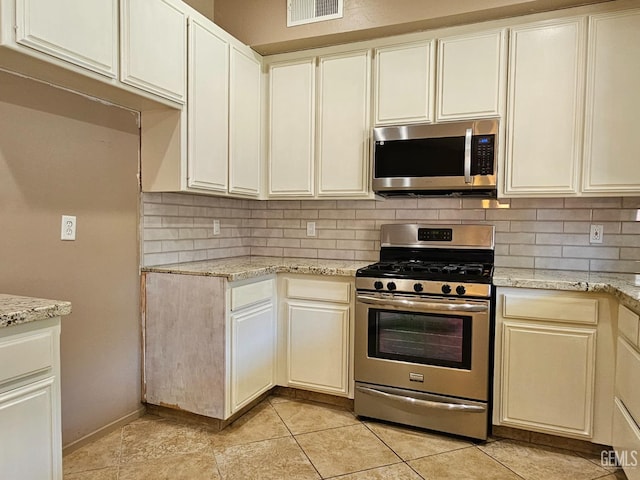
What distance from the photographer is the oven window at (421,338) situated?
236 centimetres

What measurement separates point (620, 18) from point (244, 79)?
7.21 feet

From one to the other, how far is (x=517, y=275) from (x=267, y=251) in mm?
1900

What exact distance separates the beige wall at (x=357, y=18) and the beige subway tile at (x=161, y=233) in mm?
1386

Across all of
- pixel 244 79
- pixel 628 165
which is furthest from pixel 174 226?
pixel 628 165

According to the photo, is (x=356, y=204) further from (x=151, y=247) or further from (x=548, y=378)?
(x=548, y=378)

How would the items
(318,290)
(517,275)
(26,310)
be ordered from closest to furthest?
(26,310)
(517,275)
(318,290)

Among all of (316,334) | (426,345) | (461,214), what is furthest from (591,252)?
(316,334)

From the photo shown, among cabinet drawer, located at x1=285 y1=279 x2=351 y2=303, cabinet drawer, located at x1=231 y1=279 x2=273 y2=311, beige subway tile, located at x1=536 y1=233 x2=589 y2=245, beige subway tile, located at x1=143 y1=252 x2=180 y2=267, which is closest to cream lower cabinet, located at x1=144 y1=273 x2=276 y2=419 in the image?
cabinet drawer, located at x1=231 y1=279 x2=273 y2=311

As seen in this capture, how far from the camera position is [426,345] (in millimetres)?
2438

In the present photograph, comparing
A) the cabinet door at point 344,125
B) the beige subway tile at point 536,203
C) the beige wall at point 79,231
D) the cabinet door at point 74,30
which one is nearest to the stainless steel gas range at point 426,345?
the beige subway tile at point 536,203

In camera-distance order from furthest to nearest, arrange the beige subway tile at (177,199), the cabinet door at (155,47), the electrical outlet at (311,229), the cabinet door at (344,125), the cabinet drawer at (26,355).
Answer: the electrical outlet at (311,229) < the cabinet door at (344,125) < the beige subway tile at (177,199) < the cabinet door at (155,47) < the cabinet drawer at (26,355)

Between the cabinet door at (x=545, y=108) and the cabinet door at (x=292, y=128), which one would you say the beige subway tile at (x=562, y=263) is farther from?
the cabinet door at (x=292, y=128)

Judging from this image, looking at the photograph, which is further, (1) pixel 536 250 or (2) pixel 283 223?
(2) pixel 283 223

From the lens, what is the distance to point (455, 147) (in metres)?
2.57
